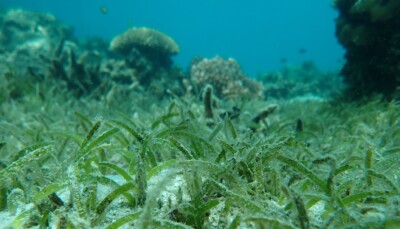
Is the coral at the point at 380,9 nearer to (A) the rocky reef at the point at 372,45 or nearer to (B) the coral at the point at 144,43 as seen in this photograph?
(A) the rocky reef at the point at 372,45

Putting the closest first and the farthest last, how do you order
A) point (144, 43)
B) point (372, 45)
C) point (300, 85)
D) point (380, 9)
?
point (380, 9) → point (372, 45) → point (144, 43) → point (300, 85)

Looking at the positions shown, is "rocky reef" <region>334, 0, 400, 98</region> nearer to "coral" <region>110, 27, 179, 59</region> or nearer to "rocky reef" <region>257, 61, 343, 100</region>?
"rocky reef" <region>257, 61, 343, 100</region>

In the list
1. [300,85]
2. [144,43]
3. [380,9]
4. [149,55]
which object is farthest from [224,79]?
[300,85]

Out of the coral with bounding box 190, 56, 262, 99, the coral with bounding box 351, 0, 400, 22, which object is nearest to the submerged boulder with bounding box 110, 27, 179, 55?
the coral with bounding box 190, 56, 262, 99

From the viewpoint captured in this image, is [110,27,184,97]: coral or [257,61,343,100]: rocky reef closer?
[110,27,184,97]: coral

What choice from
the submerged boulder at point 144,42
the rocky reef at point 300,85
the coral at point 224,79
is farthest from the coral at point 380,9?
the submerged boulder at point 144,42

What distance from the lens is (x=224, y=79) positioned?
438 inches

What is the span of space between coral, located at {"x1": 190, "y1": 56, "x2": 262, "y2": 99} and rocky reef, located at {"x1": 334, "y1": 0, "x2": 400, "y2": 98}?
4.00 meters

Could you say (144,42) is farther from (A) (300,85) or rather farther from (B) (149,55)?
(A) (300,85)

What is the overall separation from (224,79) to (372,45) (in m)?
5.34

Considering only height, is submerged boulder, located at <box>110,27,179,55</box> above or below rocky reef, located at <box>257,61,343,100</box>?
below

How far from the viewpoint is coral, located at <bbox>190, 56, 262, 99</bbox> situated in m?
10.7

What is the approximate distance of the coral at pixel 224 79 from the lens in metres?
10.7

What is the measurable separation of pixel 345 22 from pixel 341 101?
194 centimetres
